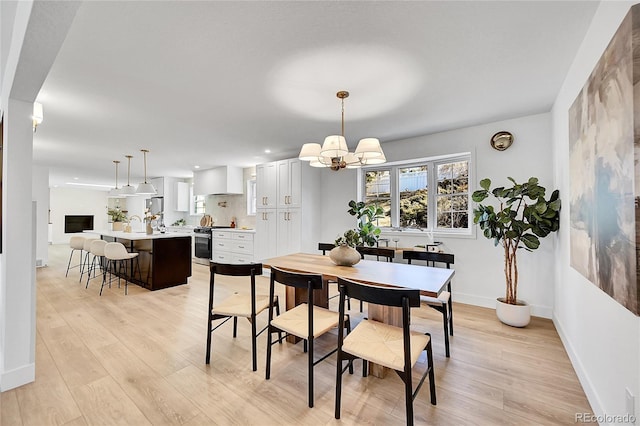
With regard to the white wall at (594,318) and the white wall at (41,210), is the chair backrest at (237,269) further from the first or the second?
the white wall at (41,210)

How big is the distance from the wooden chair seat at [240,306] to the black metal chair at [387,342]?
0.86 meters

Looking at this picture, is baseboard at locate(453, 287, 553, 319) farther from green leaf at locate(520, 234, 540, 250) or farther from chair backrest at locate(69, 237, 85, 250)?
chair backrest at locate(69, 237, 85, 250)

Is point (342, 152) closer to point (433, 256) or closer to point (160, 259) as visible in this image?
point (433, 256)

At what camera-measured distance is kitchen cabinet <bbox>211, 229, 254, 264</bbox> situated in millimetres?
5914

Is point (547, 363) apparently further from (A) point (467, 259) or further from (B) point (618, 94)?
(B) point (618, 94)

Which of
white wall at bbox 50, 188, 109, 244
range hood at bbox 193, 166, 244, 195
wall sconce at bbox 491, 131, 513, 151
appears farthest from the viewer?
white wall at bbox 50, 188, 109, 244

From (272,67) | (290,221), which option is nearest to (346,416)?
(272,67)

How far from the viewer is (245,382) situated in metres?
2.04

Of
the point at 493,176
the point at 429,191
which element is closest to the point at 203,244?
the point at 429,191

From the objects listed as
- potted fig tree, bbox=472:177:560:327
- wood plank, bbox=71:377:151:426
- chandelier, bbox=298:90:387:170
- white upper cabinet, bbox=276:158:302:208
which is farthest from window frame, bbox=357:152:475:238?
wood plank, bbox=71:377:151:426

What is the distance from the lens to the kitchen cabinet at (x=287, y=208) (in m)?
5.04

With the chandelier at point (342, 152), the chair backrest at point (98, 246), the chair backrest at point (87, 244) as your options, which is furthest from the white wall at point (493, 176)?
the chair backrest at point (87, 244)

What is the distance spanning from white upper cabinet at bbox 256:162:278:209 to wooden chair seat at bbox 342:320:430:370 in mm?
3917

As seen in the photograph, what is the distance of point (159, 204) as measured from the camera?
27.3ft
